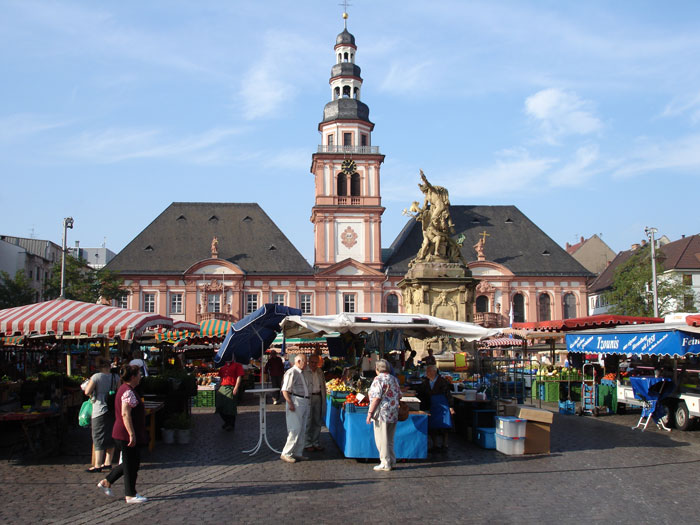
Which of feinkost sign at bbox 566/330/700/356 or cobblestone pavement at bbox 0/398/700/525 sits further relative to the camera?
feinkost sign at bbox 566/330/700/356

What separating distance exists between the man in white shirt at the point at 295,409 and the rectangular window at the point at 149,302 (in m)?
52.7

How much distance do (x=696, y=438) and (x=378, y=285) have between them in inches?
1918

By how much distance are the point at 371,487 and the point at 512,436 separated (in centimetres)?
366

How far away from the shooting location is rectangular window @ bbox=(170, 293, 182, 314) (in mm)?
62875

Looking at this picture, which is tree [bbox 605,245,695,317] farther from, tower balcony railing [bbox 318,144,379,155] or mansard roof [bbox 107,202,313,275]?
Answer: mansard roof [bbox 107,202,313,275]

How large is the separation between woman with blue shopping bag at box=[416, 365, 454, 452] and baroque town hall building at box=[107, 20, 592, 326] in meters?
48.4

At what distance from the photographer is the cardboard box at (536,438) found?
41.9 feet

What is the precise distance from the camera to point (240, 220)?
68.4 metres

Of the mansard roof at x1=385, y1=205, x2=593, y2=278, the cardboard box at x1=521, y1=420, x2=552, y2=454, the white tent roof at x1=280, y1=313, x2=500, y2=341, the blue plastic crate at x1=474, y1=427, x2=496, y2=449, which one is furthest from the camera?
the mansard roof at x1=385, y1=205, x2=593, y2=278

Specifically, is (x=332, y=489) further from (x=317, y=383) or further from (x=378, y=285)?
(x=378, y=285)

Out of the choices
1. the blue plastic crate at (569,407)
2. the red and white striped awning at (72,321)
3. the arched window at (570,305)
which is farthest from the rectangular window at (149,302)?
the red and white striped awning at (72,321)

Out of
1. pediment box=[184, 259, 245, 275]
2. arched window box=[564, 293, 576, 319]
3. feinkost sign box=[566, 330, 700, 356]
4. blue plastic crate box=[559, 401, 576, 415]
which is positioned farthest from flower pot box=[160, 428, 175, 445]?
arched window box=[564, 293, 576, 319]

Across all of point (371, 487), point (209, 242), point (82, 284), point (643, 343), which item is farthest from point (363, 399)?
point (209, 242)

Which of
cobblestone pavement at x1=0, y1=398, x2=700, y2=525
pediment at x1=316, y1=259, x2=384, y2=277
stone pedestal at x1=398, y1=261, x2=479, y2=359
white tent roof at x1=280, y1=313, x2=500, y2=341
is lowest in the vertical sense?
cobblestone pavement at x1=0, y1=398, x2=700, y2=525
